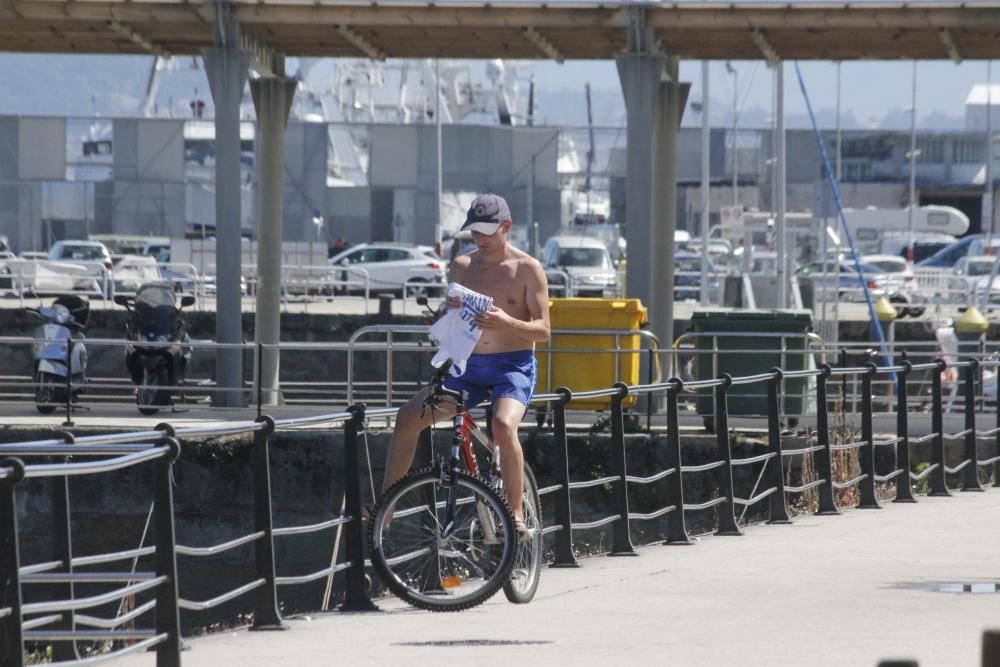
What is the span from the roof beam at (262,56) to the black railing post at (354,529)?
14.6m

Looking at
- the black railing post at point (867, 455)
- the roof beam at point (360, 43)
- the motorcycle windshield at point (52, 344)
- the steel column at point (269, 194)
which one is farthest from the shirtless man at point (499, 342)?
the steel column at point (269, 194)

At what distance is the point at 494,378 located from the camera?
341 inches

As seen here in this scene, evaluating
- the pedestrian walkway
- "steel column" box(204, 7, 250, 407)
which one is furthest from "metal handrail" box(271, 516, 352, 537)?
"steel column" box(204, 7, 250, 407)

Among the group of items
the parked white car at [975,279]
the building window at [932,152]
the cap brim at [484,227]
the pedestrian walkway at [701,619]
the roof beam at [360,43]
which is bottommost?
the pedestrian walkway at [701,619]

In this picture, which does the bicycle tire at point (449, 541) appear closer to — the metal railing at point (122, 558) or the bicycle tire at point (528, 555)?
the bicycle tire at point (528, 555)

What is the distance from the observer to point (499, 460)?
8562 millimetres

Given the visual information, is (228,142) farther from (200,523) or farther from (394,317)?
(394,317)

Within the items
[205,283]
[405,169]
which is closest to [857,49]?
[205,283]

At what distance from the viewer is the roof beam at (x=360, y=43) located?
2264 cm

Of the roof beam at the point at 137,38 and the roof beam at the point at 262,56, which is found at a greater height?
the roof beam at the point at 137,38

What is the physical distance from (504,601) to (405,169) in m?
57.9

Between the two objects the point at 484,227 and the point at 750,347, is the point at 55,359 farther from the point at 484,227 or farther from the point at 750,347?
the point at 484,227

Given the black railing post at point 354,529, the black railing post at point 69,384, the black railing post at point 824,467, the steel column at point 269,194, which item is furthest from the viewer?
the steel column at point 269,194

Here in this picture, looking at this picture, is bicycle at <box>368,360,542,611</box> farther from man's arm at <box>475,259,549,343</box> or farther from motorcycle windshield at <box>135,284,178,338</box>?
motorcycle windshield at <box>135,284,178,338</box>
